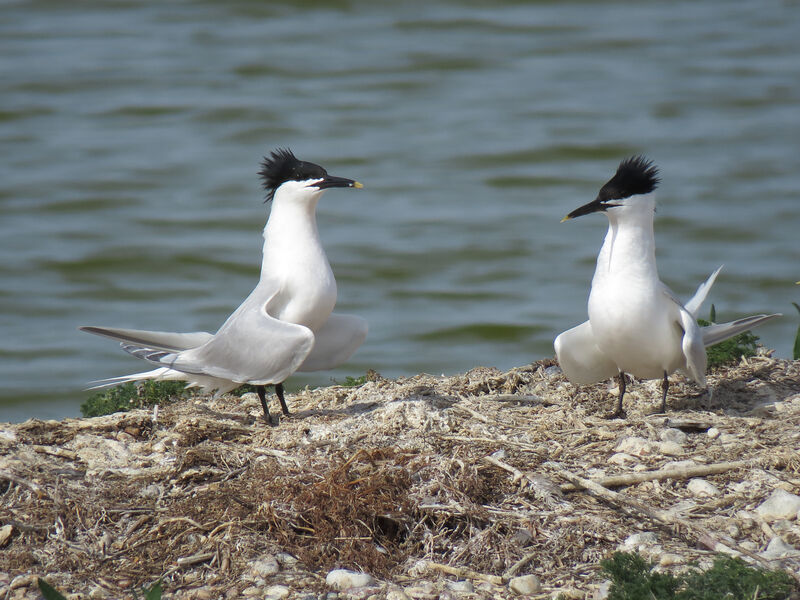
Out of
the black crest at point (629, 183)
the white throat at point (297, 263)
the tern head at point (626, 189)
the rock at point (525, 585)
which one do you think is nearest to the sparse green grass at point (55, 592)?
the rock at point (525, 585)

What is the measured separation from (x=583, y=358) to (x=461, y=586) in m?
1.99

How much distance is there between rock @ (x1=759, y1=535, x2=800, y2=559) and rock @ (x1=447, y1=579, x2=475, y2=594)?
2.99ft

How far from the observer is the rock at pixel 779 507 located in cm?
339

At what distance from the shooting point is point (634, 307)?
462 cm

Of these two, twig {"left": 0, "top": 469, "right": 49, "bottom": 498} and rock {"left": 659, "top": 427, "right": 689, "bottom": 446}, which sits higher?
twig {"left": 0, "top": 469, "right": 49, "bottom": 498}

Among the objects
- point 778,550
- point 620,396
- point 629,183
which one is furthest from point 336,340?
point 778,550

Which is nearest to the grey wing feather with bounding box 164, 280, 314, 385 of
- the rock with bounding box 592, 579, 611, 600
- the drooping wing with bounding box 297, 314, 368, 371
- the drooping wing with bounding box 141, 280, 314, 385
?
the drooping wing with bounding box 141, 280, 314, 385

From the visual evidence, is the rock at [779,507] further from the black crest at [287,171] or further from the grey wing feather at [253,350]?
the black crest at [287,171]

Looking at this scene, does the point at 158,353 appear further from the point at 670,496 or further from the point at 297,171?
the point at 670,496

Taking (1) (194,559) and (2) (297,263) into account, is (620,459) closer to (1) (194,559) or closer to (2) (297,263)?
(1) (194,559)

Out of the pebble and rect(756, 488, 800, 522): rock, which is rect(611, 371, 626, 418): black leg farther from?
rect(756, 488, 800, 522): rock

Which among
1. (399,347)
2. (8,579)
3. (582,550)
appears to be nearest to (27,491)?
(8,579)

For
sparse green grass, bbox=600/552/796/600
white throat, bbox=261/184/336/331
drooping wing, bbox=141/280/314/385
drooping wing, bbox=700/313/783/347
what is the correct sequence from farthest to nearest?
drooping wing, bbox=700/313/783/347 < white throat, bbox=261/184/336/331 < drooping wing, bbox=141/280/314/385 < sparse green grass, bbox=600/552/796/600

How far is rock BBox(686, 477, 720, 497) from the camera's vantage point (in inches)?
141
